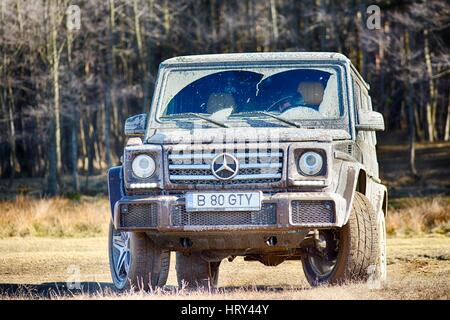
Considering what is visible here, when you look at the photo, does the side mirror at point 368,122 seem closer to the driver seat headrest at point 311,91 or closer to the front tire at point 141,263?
the driver seat headrest at point 311,91

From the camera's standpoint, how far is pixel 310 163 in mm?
8898

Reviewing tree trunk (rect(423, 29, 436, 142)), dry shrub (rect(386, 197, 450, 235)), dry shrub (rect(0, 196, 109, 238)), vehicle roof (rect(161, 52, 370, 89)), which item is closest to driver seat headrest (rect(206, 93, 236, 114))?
vehicle roof (rect(161, 52, 370, 89))

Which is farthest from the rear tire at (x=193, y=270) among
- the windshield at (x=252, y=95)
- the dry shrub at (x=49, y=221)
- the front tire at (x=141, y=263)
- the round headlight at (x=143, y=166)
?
the dry shrub at (x=49, y=221)

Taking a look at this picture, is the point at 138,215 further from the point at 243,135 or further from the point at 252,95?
the point at 252,95

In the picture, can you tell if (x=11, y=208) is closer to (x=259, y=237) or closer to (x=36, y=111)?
(x=259, y=237)

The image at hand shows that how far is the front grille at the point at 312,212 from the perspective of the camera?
8742mm

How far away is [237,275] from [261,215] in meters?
4.76

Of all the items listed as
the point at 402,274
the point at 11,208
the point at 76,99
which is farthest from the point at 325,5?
the point at 402,274

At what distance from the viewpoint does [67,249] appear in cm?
1750

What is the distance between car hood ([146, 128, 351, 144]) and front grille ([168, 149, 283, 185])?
12 centimetres

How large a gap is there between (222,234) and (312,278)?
2.07 metres

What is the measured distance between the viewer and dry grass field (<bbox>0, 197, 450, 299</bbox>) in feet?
29.2

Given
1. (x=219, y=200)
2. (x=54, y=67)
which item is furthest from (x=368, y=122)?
(x=54, y=67)

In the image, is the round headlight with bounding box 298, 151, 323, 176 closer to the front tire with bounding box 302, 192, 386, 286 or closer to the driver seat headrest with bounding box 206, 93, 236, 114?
the front tire with bounding box 302, 192, 386, 286
